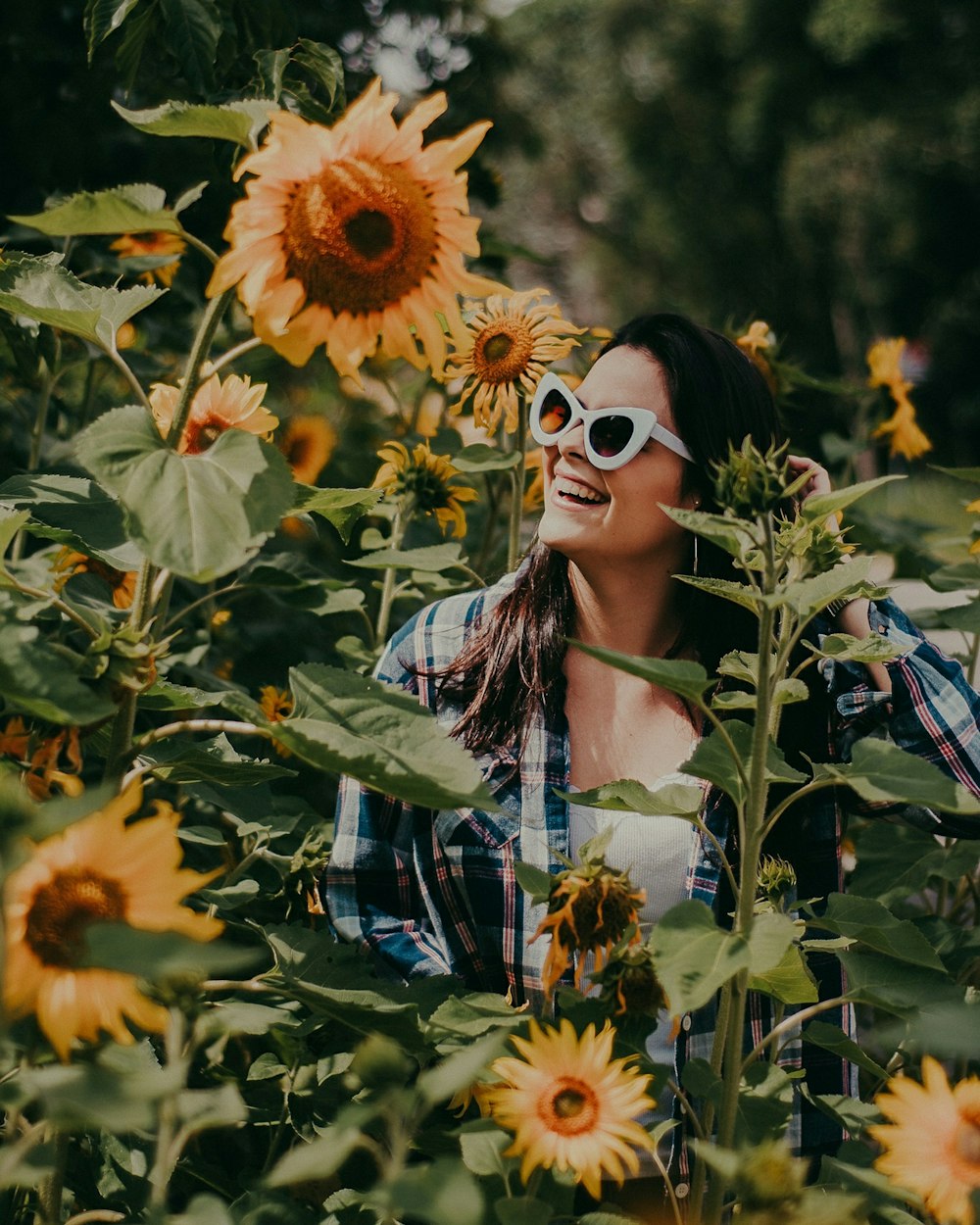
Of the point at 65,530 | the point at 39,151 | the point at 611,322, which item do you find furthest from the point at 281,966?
the point at 611,322

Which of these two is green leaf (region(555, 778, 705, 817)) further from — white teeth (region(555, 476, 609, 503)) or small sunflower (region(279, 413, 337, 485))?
small sunflower (region(279, 413, 337, 485))

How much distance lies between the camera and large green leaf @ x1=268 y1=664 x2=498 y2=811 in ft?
2.68

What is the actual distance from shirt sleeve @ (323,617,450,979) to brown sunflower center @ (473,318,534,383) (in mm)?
543

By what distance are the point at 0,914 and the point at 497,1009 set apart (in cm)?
48

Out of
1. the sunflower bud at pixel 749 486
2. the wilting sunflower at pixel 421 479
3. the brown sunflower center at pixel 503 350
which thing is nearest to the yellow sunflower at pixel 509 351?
the brown sunflower center at pixel 503 350

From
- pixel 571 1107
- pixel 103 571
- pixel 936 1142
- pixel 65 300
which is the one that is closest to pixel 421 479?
pixel 103 571

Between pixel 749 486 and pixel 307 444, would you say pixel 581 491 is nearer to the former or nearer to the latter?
pixel 749 486

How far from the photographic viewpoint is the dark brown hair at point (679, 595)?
1.43 meters

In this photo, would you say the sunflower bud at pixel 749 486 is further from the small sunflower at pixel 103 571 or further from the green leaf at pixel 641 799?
the small sunflower at pixel 103 571

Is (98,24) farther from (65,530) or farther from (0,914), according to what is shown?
(0,914)

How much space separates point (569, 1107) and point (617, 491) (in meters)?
0.72

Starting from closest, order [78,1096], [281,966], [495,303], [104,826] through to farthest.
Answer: [78,1096] < [104,826] < [281,966] < [495,303]

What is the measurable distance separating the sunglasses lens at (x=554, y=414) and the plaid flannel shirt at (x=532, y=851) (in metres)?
0.32

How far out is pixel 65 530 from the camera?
101cm
